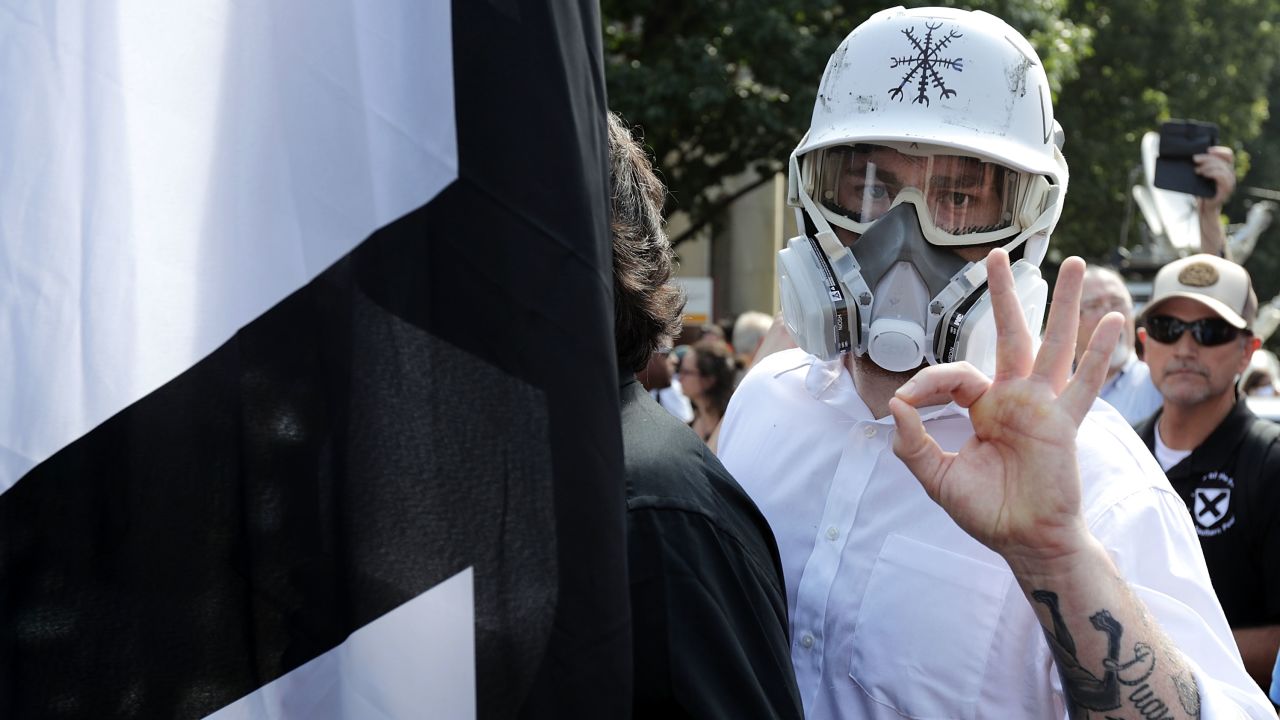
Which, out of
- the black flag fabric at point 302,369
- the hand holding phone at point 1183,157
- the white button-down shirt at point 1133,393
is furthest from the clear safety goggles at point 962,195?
the white button-down shirt at point 1133,393

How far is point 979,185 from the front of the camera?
2211 millimetres

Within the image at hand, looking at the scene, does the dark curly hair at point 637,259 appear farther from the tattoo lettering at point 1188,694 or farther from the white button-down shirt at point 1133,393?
the white button-down shirt at point 1133,393

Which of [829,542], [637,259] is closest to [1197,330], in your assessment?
[829,542]

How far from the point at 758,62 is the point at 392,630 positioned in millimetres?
13958

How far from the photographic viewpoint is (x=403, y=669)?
4.02 feet

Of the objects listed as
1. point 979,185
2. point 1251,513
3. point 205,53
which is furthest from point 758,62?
point 205,53

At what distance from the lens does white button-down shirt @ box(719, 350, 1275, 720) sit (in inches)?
73.0

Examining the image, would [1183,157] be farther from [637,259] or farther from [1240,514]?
[637,259]

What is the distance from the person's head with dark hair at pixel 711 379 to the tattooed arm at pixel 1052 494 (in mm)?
5468

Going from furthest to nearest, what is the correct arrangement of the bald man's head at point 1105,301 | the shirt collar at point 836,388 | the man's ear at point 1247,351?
the bald man's head at point 1105,301, the man's ear at point 1247,351, the shirt collar at point 836,388

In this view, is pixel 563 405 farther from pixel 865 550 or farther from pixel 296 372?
pixel 865 550

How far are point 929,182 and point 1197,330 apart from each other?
9.59 feet

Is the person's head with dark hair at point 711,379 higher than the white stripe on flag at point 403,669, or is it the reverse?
the white stripe on flag at point 403,669

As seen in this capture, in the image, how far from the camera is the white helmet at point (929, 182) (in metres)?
2.18
